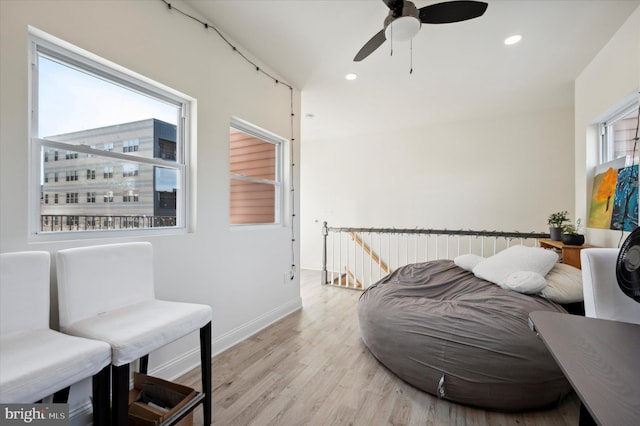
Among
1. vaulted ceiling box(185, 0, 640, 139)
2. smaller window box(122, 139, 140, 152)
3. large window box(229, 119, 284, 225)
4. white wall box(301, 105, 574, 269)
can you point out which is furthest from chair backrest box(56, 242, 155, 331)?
white wall box(301, 105, 574, 269)

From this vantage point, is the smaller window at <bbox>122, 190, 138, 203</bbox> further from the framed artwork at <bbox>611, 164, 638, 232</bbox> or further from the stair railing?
the framed artwork at <bbox>611, 164, 638, 232</bbox>

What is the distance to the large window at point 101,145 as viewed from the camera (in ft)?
4.95

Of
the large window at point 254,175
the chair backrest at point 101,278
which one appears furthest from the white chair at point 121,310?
the large window at point 254,175

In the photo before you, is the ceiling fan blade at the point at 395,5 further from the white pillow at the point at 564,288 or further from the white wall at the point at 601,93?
the white pillow at the point at 564,288

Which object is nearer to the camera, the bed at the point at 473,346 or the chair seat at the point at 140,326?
the chair seat at the point at 140,326

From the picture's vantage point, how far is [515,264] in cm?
239

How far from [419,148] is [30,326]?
5.18 m

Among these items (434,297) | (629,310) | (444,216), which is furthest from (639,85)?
(444,216)

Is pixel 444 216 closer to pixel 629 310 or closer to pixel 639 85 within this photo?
pixel 639 85

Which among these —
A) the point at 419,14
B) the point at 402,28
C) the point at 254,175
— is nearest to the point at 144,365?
the point at 254,175

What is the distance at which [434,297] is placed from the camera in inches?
99.1

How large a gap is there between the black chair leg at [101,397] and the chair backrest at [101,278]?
38 cm

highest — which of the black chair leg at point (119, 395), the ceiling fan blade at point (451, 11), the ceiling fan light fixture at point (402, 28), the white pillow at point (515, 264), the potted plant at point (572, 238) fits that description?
the ceiling fan blade at point (451, 11)

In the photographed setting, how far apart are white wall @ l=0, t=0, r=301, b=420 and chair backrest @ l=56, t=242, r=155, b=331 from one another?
167 mm
